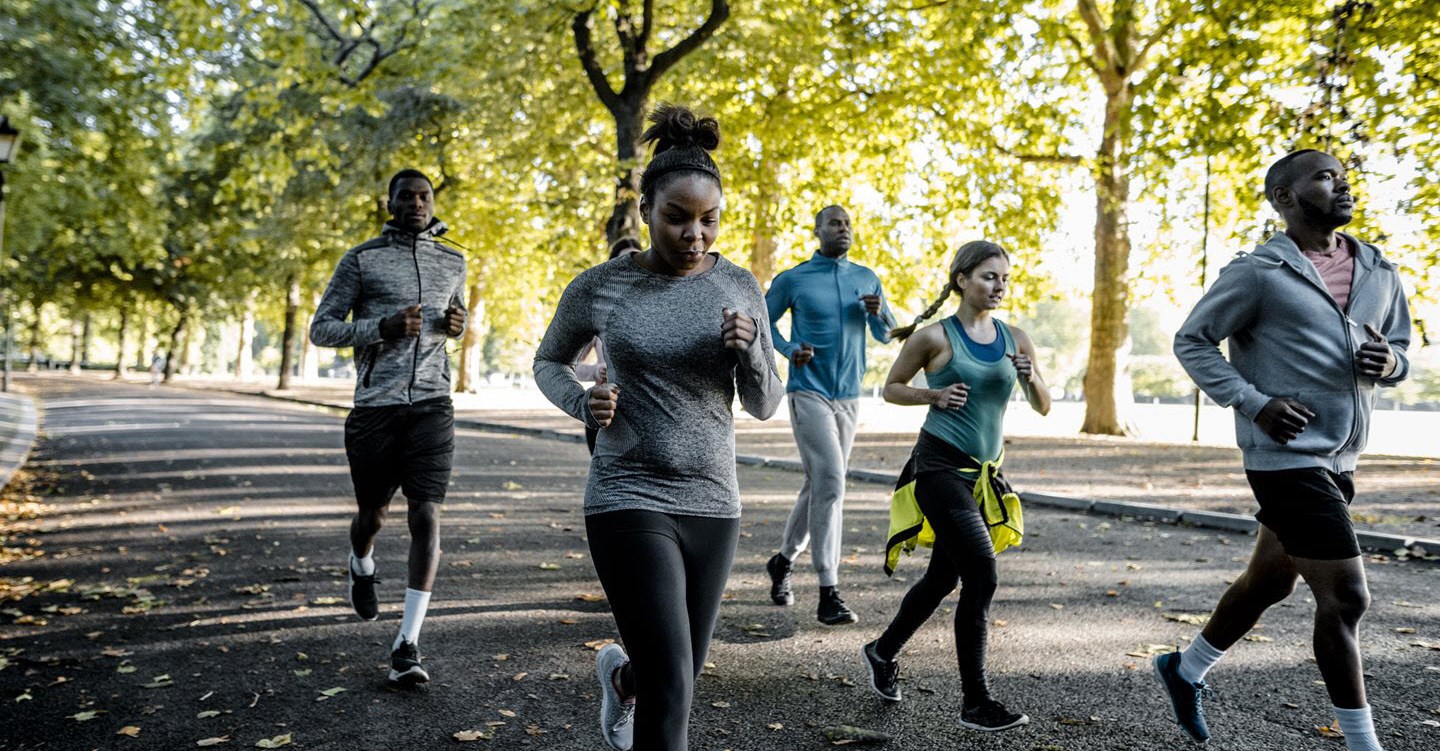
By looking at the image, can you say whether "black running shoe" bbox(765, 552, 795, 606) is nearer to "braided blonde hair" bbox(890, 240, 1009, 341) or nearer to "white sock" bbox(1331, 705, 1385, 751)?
"braided blonde hair" bbox(890, 240, 1009, 341)

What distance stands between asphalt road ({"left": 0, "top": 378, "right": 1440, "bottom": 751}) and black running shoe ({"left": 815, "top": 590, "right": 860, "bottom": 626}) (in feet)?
0.31

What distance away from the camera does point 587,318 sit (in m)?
3.11

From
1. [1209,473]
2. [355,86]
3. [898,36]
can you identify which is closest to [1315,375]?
[1209,473]

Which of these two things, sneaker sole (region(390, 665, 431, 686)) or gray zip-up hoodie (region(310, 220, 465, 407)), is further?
gray zip-up hoodie (region(310, 220, 465, 407))

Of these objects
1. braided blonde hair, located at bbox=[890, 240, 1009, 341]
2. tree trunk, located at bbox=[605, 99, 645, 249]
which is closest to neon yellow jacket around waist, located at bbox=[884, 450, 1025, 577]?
braided blonde hair, located at bbox=[890, 240, 1009, 341]

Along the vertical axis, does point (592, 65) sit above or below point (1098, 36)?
below

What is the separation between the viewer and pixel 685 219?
2947mm

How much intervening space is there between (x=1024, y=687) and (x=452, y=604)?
10.9 ft

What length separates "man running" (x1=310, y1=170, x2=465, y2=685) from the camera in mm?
5133

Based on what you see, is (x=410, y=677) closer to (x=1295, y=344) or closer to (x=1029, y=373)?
(x=1029, y=373)

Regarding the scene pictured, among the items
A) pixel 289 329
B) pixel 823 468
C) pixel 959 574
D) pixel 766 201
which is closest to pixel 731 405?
pixel 959 574

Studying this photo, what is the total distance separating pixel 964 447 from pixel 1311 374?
1288mm

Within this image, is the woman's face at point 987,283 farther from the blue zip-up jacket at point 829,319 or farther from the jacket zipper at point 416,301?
the jacket zipper at point 416,301

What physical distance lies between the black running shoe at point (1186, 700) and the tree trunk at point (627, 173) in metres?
11.2
